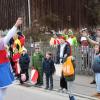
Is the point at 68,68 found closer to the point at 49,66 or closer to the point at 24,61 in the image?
the point at 49,66

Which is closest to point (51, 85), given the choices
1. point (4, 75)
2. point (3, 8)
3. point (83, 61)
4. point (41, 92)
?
point (41, 92)

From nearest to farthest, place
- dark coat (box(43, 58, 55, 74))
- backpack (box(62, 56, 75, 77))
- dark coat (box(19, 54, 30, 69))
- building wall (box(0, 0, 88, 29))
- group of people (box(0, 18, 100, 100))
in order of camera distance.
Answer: group of people (box(0, 18, 100, 100)), backpack (box(62, 56, 75, 77)), dark coat (box(43, 58, 55, 74)), dark coat (box(19, 54, 30, 69)), building wall (box(0, 0, 88, 29))

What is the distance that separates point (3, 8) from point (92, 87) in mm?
25775

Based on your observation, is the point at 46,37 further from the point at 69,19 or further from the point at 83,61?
the point at 83,61

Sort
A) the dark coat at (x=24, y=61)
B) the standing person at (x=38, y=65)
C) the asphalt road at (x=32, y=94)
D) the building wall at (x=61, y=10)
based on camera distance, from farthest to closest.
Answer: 1. the building wall at (x=61, y=10)
2. the dark coat at (x=24, y=61)
3. the standing person at (x=38, y=65)
4. the asphalt road at (x=32, y=94)

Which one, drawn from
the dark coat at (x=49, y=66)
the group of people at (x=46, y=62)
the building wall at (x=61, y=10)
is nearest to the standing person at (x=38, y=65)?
the group of people at (x=46, y=62)

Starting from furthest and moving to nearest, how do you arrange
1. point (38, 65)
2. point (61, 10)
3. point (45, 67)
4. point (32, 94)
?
1. point (61, 10)
2. point (38, 65)
3. point (45, 67)
4. point (32, 94)

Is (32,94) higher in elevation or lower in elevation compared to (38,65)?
lower

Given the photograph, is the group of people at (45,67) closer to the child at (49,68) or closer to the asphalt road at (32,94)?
the child at (49,68)

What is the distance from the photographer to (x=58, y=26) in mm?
34000

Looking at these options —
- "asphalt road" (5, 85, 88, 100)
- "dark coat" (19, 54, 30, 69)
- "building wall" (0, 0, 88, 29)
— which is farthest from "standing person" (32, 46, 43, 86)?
"building wall" (0, 0, 88, 29)

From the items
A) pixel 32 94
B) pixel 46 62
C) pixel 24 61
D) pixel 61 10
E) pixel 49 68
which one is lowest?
pixel 32 94

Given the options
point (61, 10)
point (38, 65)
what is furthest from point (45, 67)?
point (61, 10)

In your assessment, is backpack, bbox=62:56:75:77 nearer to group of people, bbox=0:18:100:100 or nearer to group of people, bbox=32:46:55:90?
group of people, bbox=0:18:100:100
